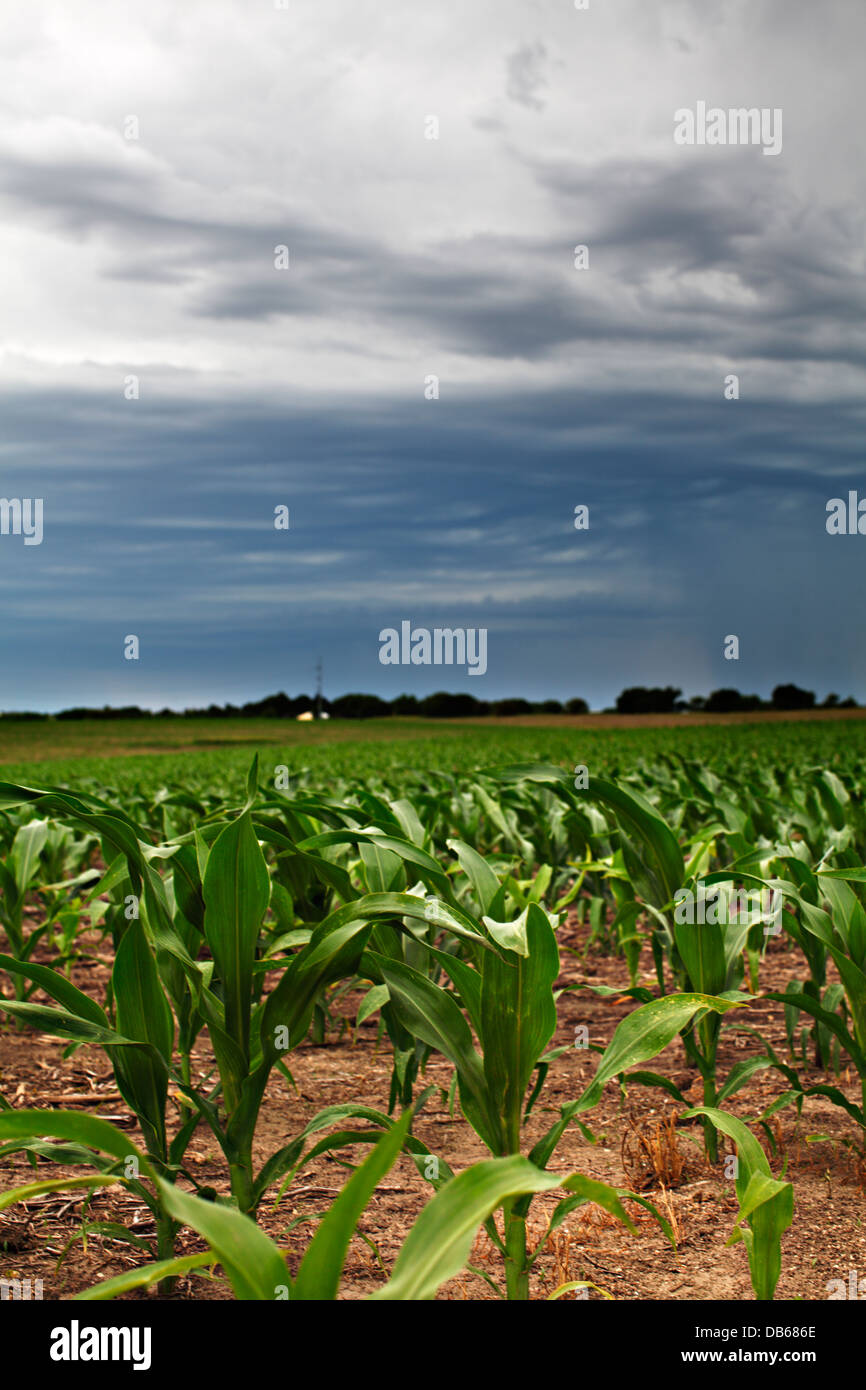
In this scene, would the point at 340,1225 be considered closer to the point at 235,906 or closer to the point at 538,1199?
the point at 235,906

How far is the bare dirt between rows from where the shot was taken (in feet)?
7.72

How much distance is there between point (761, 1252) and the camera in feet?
6.57

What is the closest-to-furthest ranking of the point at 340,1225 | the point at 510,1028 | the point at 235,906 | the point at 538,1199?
the point at 340,1225 < the point at 510,1028 < the point at 235,906 < the point at 538,1199

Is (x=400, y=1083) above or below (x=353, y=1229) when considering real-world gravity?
below

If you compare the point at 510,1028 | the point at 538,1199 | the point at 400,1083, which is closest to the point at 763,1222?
the point at 510,1028

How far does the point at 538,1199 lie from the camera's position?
2824 millimetres

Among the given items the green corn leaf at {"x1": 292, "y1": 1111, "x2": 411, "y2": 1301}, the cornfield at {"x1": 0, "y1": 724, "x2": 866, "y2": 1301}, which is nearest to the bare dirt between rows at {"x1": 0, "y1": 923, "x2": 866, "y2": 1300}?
the cornfield at {"x1": 0, "y1": 724, "x2": 866, "y2": 1301}

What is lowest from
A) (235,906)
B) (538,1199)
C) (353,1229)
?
(538,1199)

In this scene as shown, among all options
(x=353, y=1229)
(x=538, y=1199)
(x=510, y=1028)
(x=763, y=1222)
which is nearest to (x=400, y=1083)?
(x=538, y=1199)

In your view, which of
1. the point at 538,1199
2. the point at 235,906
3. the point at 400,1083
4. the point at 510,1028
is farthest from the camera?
the point at 400,1083

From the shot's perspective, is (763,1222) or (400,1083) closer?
(763,1222)

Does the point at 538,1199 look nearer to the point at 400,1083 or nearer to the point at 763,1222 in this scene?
the point at 400,1083
